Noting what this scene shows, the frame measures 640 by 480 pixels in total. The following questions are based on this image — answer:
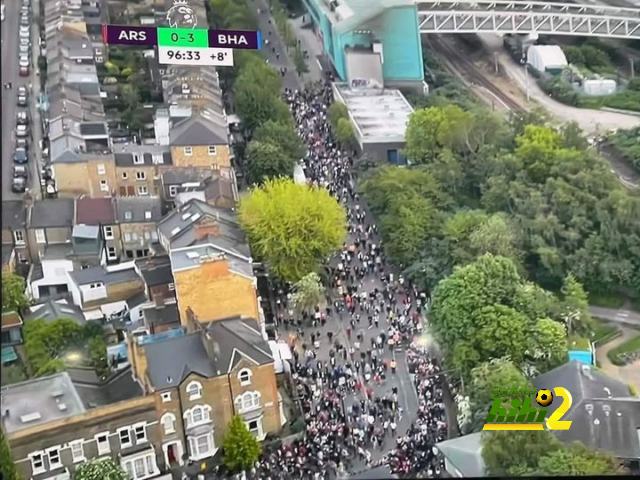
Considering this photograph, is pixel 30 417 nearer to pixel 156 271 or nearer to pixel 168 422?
pixel 168 422

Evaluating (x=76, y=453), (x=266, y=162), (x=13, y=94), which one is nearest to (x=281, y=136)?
(x=266, y=162)

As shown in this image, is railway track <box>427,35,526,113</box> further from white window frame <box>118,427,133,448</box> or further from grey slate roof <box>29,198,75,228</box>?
Result: white window frame <box>118,427,133,448</box>

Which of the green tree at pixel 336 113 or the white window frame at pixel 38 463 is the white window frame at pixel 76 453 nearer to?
the white window frame at pixel 38 463

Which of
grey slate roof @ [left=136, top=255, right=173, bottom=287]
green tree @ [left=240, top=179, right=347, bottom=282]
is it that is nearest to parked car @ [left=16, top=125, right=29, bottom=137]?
grey slate roof @ [left=136, top=255, right=173, bottom=287]

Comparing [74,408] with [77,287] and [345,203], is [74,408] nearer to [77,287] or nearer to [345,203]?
[77,287]

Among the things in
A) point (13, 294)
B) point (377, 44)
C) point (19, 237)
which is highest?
point (377, 44)
